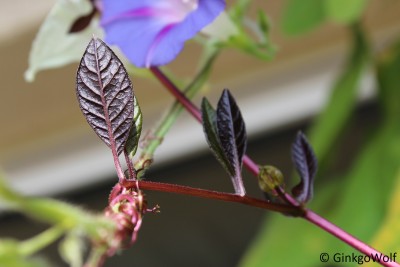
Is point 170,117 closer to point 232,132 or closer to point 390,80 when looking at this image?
point 232,132

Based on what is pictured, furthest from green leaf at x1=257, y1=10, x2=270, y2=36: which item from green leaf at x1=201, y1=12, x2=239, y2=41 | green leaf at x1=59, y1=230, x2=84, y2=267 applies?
green leaf at x1=59, y1=230, x2=84, y2=267

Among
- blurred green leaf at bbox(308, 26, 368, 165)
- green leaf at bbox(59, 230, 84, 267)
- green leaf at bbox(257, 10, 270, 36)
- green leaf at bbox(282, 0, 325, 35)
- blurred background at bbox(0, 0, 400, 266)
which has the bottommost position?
blurred background at bbox(0, 0, 400, 266)

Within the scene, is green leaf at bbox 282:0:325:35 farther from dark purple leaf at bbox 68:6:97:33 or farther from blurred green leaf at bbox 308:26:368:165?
dark purple leaf at bbox 68:6:97:33

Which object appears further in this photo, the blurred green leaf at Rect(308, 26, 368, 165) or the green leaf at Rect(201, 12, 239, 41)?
the blurred green leaf at Rect(308, 26, 368, 165)

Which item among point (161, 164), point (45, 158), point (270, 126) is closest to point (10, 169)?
point (45, 158)

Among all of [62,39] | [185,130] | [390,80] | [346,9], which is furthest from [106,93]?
[185,130]

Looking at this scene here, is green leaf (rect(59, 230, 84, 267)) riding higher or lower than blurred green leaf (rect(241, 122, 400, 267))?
higher

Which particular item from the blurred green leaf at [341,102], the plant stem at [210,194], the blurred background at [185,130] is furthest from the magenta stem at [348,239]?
the blurred background at [185,130]

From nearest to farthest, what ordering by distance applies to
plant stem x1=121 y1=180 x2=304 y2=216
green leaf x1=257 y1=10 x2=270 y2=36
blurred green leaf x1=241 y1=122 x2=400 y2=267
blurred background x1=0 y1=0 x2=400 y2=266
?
plant stem x1=121 y1=180 x2=304 y2=216 < green leaf x1=257 y1=10 x2=270 y2=36 < blurred green leaf x1=241 y1=122 x2=400 y2=267 < blurred background x1=0 y1=0 x2=400 y2=266

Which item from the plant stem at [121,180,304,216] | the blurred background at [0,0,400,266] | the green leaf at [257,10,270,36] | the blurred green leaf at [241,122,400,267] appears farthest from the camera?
the blurred background at [0,0,400,266]
